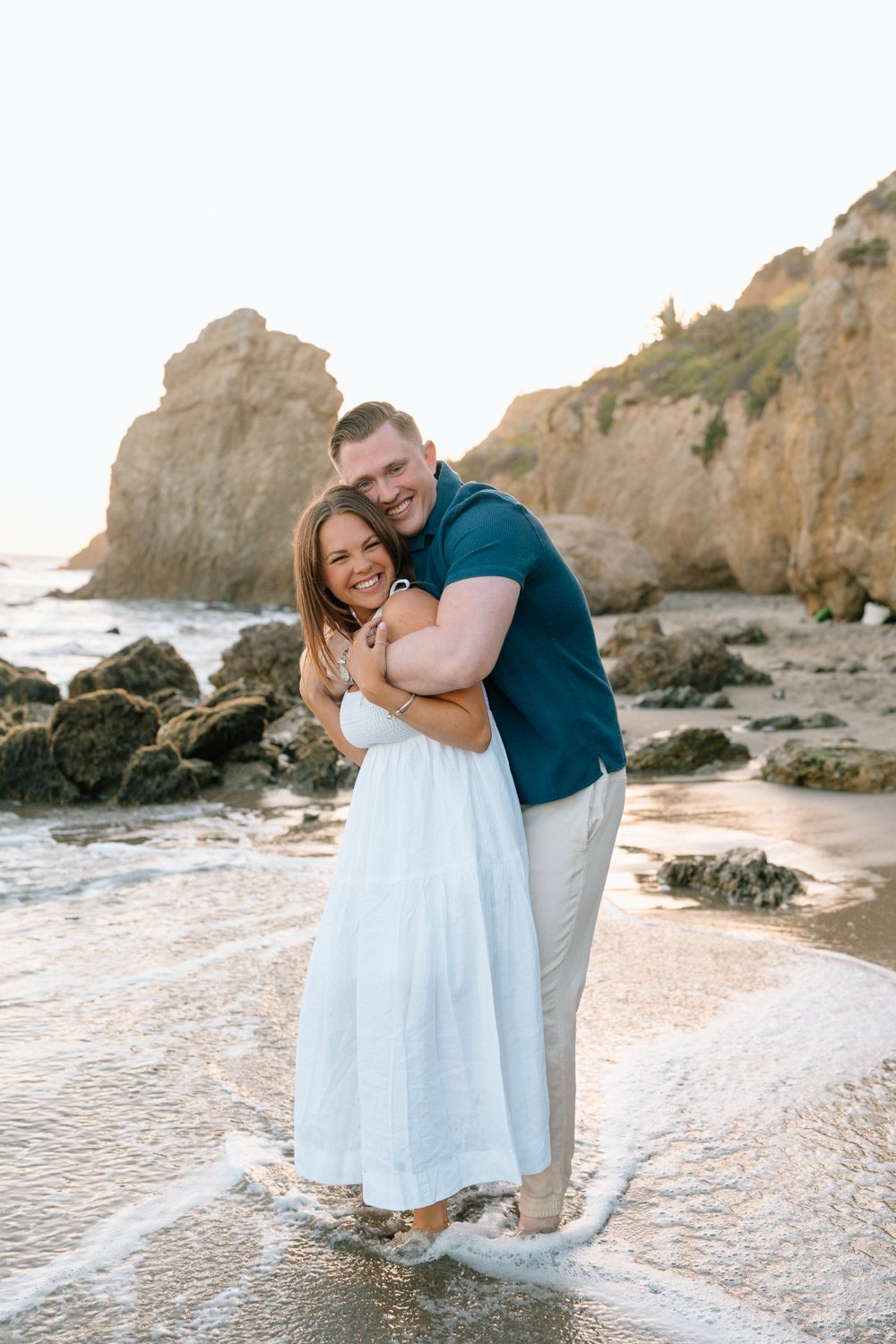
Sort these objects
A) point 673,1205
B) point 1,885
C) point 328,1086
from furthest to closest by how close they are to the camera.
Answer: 1. point 1,885
2. point 673,1205
3. point 328,1086

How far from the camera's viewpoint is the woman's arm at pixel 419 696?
2678mm

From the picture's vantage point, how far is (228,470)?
160 ft

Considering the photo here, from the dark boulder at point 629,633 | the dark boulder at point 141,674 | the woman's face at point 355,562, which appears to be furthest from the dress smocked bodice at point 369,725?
the dark boulder at point 629,633

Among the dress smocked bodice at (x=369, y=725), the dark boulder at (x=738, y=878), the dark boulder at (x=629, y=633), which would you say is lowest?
the dark boulder at (x=738, y=878)

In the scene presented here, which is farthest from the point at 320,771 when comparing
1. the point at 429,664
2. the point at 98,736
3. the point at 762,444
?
the point at 762,444

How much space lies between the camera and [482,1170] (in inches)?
107

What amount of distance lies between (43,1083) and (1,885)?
269 centimetres

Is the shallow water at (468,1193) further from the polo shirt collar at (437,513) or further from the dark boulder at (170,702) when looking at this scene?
the dark boulder at (170,702)

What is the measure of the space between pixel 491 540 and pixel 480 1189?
1.79 metres

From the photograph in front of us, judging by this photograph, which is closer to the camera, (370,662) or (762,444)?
(370,662)

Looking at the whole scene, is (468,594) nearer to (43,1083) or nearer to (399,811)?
(399,811)

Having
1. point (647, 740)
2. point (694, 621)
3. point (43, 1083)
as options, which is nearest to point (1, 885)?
point (43, 1083)

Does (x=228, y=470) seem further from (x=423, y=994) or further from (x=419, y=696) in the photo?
(x=423, y=994)

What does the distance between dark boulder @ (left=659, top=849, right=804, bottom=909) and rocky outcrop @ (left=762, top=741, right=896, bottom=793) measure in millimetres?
1970
